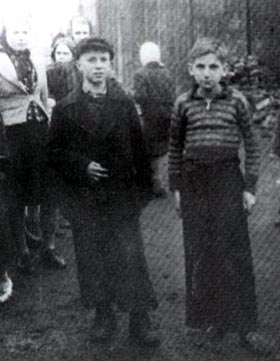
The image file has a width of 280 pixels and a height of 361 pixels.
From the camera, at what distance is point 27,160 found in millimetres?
7098

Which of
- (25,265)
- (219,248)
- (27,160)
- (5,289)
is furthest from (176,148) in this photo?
(25,265)

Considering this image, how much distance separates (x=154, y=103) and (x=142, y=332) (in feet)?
17.6

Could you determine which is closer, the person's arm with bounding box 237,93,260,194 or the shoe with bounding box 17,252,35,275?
the person's arm with bounding box 237,93,260,194

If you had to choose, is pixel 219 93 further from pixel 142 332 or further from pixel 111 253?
pixel 142 332

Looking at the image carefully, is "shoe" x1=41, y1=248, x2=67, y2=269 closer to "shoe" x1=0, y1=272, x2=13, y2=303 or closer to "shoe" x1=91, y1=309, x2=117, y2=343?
"shoe" x1=0, y1=272, x2=13, y2=303

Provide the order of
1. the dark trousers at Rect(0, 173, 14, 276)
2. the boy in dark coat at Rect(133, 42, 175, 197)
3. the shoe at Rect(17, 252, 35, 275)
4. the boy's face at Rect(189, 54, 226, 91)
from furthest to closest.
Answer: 1. the boy in dark coat at Rect(133, 42, 175, 197)
2. the shoe at Rect(17, 252, 35, 275)
3. the dark trousers at Rect(0, 173, 14, 276)
4. the boy's face at Rect(189, 54, 226, 91)

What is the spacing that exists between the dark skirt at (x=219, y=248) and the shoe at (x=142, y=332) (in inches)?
12.3

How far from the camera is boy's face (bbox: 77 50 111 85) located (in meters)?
5.25

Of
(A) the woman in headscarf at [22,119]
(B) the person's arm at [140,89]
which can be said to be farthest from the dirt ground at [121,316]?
(B) the person's arm at [140,89]

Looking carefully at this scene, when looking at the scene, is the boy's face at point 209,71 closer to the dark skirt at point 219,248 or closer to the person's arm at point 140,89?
the dark skirt at point 219,248

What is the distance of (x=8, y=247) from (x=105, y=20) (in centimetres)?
1201

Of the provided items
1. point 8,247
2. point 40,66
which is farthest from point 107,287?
point 40,66

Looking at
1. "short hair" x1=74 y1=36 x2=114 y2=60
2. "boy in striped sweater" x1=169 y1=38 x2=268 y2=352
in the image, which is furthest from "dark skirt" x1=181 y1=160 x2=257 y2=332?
"short hair" x1=74 y1=36 x2=114 y2=60

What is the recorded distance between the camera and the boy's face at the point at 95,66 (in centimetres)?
525
